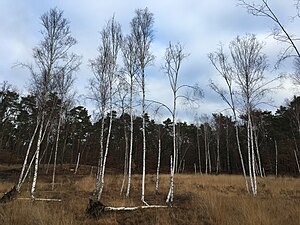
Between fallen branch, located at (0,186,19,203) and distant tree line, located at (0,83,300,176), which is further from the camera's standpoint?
distant tree line, located at (0,83,300,176)

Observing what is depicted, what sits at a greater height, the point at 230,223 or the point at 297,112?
the point at 297,112

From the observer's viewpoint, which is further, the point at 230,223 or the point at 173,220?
the point at 173,220

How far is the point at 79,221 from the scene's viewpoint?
26.6ft

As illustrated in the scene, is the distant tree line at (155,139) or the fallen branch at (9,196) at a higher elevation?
the distant tree line at (155,139)

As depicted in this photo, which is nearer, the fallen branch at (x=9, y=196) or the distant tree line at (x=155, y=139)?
the fallen branch at (x=9, y=196)

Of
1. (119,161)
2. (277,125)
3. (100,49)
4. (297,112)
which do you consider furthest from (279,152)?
(100,49)

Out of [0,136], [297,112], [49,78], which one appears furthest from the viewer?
[0,136]

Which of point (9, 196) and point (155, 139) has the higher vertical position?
point (155, 139)

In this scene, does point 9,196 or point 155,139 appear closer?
point 9,196

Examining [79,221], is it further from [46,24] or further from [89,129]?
[89,129]

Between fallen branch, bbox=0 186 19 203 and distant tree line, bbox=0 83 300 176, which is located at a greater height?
distant tree line, bbox=0 83 300 176

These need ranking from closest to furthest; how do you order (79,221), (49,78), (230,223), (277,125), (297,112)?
(230,223)
(79,221)
(49,78)
(297,112)
(277,125)

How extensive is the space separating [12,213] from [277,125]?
42705 millimetres

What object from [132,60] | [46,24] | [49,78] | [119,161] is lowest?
[119,161]
